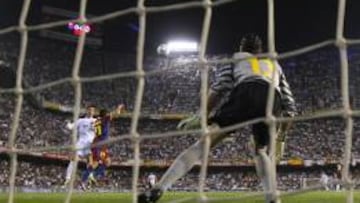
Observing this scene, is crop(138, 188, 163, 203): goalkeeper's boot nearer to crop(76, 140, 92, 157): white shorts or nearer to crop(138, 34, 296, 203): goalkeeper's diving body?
crop(138, 34, 296, 203): goalkeeper's diving body

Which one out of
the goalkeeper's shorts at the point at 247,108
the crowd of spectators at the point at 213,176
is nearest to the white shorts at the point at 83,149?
the goalkeeper's shorts at the point at 247,108

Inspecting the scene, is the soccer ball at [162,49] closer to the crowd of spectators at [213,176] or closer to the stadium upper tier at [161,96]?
the stadium upper tier at [161,96]

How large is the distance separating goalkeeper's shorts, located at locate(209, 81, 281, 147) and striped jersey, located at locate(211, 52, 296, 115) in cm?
4

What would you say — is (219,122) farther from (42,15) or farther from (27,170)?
(42,15)

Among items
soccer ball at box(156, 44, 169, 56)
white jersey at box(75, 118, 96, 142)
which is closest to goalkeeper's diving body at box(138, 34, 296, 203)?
white jersey at box(75, 118, 96, 142)

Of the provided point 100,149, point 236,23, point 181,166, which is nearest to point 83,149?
point 181,166

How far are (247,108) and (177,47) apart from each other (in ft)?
107

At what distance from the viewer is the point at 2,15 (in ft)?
98.9

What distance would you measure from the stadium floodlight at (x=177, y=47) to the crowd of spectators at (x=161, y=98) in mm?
516

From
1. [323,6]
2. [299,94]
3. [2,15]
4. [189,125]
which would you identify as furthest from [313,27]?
[189,125]

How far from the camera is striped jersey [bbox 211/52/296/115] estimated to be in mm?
4773

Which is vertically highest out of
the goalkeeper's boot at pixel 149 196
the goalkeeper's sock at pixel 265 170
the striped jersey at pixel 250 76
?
the striped jersey at pixel 250 76

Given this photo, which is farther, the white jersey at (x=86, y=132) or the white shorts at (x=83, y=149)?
the white jersey at (x=86, y=132)

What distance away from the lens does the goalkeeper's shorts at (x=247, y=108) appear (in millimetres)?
4758
